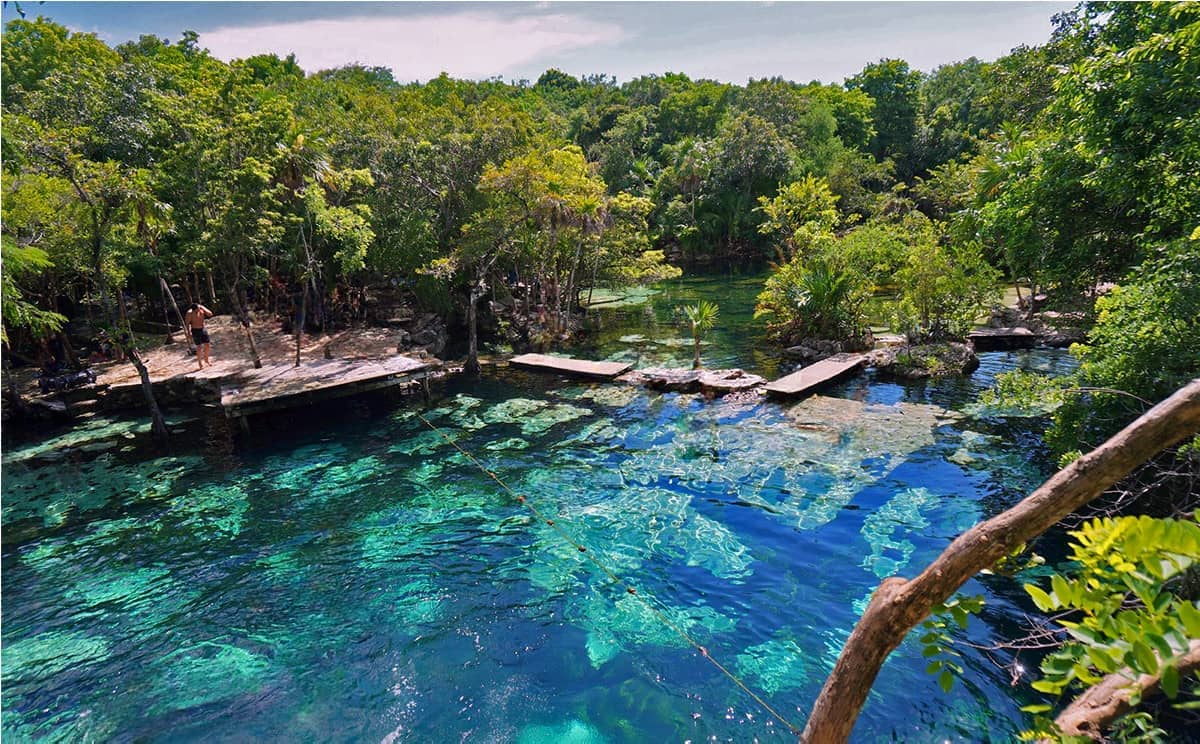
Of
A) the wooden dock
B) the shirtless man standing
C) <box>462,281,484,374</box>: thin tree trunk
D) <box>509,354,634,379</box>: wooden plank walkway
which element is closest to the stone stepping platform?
<box>509,354,634,379</box>: wooden plank walkway

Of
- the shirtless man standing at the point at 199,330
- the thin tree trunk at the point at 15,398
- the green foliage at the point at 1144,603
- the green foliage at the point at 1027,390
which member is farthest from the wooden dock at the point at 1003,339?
the thin tree trunk at the point at 15,398

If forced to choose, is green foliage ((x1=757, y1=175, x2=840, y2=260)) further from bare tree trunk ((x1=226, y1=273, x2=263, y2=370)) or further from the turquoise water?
bare tree trunk ((x1=226, y1=273, x2=263, y2=370))

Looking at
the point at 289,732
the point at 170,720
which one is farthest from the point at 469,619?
the point at 170,720

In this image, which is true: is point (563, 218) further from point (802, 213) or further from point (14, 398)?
point (14, 398)

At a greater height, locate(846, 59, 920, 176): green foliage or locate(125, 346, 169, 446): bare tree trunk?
locate(846, 59, 920, 176): green foliage

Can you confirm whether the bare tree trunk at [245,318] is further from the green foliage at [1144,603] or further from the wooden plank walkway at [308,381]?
the green foliage at [1144,603]

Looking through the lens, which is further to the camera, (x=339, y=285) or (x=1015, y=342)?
(x=339, y=285)

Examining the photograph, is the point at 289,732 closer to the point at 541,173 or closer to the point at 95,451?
the point at 95,451
